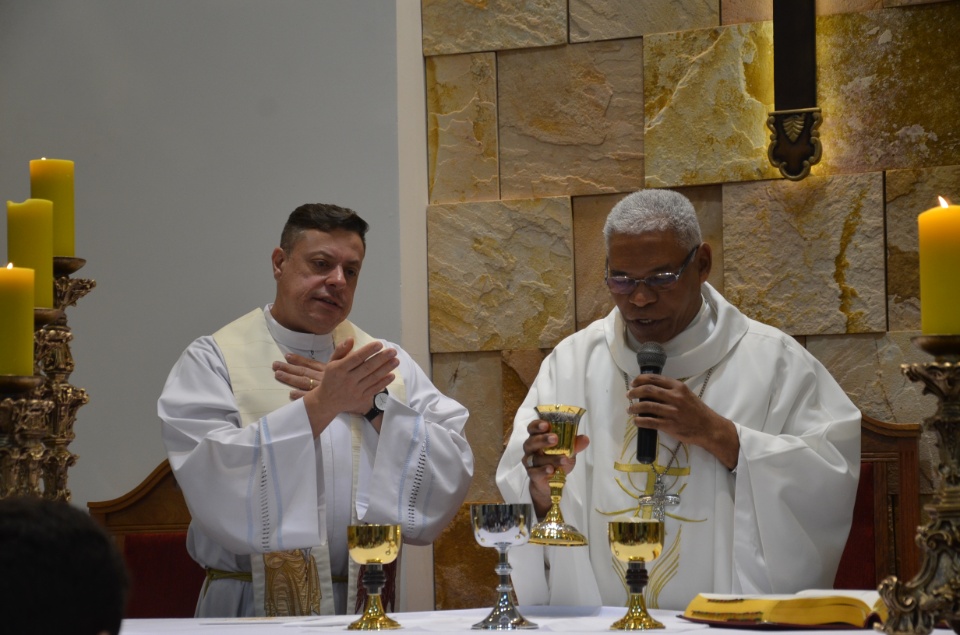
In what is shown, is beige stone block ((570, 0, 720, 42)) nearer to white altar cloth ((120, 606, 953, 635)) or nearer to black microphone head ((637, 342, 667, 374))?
black microphone head ((637, 342, 667, 374))

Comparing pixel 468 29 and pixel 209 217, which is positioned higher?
pixel 468 29

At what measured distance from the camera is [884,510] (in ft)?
14.6

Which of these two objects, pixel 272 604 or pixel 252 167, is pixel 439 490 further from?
pixel 252 167

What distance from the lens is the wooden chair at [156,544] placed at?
4.84 m

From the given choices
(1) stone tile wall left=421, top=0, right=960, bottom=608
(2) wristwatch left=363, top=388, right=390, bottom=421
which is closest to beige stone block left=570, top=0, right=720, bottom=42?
(1) stone tile wall left=421, top=0, right=960, bottom=608

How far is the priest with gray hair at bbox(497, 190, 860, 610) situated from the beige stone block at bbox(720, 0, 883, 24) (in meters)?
1.45

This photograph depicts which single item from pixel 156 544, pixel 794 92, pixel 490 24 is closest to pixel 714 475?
pixel 794 92

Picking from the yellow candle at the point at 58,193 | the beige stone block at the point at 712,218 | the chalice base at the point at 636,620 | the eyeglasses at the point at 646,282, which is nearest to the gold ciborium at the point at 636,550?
the chalice base at the point at 636,620

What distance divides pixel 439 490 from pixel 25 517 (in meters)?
3.03

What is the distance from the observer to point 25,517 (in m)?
1.32

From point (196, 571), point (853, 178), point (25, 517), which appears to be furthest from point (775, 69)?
point (25, 517)

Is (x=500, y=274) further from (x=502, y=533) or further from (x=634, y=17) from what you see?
(x=502, y=533)

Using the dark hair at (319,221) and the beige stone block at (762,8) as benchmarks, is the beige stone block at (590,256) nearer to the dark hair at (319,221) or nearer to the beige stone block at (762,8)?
the beige stone block at (762,8)

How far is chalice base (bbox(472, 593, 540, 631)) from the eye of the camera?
9.48 ft
